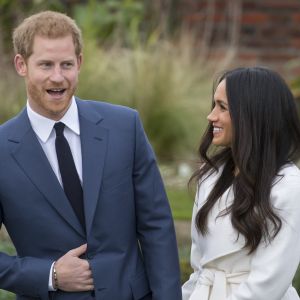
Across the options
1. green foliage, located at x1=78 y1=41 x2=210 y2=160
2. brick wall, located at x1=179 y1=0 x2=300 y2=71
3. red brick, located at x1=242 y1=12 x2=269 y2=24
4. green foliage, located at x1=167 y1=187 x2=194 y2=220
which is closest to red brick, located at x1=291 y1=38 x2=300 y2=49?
brick wall, located at x1=179 y1=0 x2=300 y2=71

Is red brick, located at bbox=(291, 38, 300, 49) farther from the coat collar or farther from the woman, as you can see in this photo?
the coat collar

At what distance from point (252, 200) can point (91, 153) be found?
666 millimetres

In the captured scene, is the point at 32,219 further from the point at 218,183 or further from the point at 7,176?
the point at 218,183

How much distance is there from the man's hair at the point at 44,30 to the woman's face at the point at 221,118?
0.59 m

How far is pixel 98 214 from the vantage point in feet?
14.0

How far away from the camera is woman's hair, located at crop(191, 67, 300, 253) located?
13.8 feet

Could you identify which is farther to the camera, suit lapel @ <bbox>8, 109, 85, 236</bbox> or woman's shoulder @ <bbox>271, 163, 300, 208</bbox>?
suit lapel @ <bbox>8, 109, 85, 236</bbox>

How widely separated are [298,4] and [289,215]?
805 centimetres

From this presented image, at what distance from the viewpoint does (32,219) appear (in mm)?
4246

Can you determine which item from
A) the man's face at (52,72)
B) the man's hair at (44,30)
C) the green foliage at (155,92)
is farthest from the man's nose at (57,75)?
the green foliage at (155,92)

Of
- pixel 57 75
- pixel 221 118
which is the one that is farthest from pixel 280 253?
pixel 57 75

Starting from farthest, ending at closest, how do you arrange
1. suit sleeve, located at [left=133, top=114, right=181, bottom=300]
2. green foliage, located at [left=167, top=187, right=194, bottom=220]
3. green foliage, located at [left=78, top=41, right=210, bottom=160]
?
green foliage, located at [left=78, top=41, right=210, bottom=160] < green foliage, located at [left=167, top=187, right=194, bottom=220] < suit sleeve, located at [left=133, top=114, right=181, bottom=300]

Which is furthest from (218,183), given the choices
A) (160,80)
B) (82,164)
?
(160,80)

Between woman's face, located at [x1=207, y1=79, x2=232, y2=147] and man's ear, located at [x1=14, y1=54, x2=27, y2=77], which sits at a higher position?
man's ear, located at [x1=14, y1=54, x2=27, y2=77]
